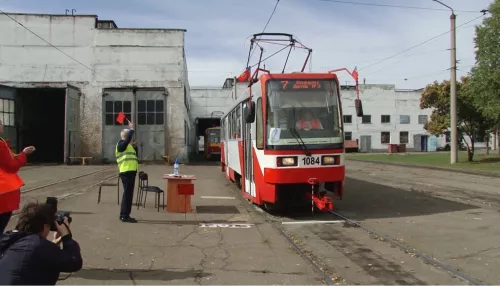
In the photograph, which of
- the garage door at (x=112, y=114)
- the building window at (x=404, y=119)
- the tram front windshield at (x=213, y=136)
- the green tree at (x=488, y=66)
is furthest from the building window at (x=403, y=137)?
the garage door at (x=112, y=114)

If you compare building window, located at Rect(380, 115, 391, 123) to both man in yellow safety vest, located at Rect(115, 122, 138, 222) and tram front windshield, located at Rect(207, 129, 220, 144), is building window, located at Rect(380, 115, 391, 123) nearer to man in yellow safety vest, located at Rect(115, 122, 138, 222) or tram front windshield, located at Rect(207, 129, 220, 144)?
tram front windshield, located at Rect(207, 129, 220, 144)

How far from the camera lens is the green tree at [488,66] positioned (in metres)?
25.8

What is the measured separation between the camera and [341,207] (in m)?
12.5

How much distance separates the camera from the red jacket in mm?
5379

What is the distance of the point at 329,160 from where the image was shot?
10.6 meters

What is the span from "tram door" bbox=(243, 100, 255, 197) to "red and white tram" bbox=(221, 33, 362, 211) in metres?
0.59

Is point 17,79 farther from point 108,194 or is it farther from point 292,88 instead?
point 292,88

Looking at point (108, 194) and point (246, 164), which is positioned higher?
point (246, 164)

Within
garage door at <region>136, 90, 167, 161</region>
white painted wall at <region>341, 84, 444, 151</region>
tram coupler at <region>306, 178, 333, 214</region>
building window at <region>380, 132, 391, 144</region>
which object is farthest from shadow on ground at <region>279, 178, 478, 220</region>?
building window at <region>380, 132, 391, 144</region>

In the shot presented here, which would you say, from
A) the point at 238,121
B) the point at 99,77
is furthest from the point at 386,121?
the point at 238,121

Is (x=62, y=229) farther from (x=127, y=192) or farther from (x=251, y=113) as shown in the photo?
(x=251, y=113)

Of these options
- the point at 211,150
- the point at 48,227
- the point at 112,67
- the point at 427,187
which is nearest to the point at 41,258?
the point at 48,227

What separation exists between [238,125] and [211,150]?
30.4 metres

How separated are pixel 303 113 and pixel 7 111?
31.3 metres
